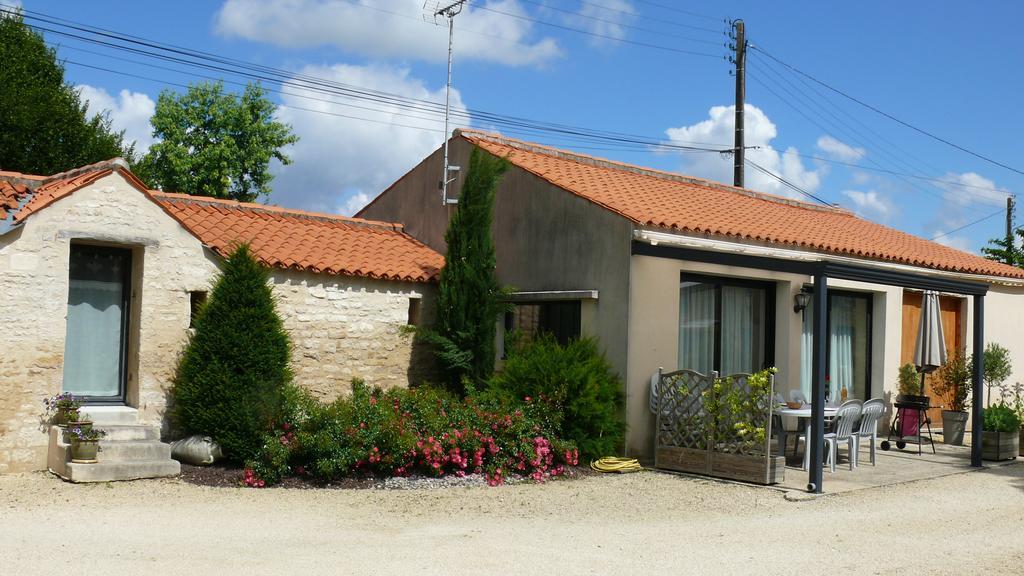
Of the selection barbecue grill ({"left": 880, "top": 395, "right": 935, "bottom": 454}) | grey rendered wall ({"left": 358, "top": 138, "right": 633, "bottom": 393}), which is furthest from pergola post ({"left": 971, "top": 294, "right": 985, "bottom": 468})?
grey rendered wall ({"left": 358, "top": 138, "right": 633, "bottom": 393})

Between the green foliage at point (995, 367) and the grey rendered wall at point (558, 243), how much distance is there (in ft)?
24.6

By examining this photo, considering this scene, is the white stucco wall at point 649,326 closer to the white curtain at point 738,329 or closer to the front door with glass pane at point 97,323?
the white curtain at point 738,329

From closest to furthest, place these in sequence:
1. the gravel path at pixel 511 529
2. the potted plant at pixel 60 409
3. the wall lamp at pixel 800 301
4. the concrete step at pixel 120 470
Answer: the gravel path at pixel 511 529
the concrete step at pixel 120 470
the potted plant at pixel 60 409
the wall lamp at pixel 800 301

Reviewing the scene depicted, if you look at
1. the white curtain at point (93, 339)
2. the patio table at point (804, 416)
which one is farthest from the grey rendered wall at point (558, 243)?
the white curtain at point (93, 339)

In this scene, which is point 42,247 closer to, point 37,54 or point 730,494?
point 730,494

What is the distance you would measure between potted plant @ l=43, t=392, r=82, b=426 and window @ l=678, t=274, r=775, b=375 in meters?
7.44

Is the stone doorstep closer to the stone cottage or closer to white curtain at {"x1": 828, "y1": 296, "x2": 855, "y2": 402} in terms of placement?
the stone cottage

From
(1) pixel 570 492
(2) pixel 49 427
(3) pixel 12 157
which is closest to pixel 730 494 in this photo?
(1) pixel 570 492

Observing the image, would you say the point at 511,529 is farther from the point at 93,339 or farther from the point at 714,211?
the point at 714,211

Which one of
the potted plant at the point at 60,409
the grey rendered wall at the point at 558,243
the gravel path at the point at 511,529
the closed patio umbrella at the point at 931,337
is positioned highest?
the grey rendered wall at the point at 558,243

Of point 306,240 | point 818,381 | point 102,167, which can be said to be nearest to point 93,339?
point 102,167

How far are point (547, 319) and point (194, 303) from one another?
4.74 metres

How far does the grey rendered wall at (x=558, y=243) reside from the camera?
11.6m

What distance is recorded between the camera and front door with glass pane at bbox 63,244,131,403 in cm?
1065
